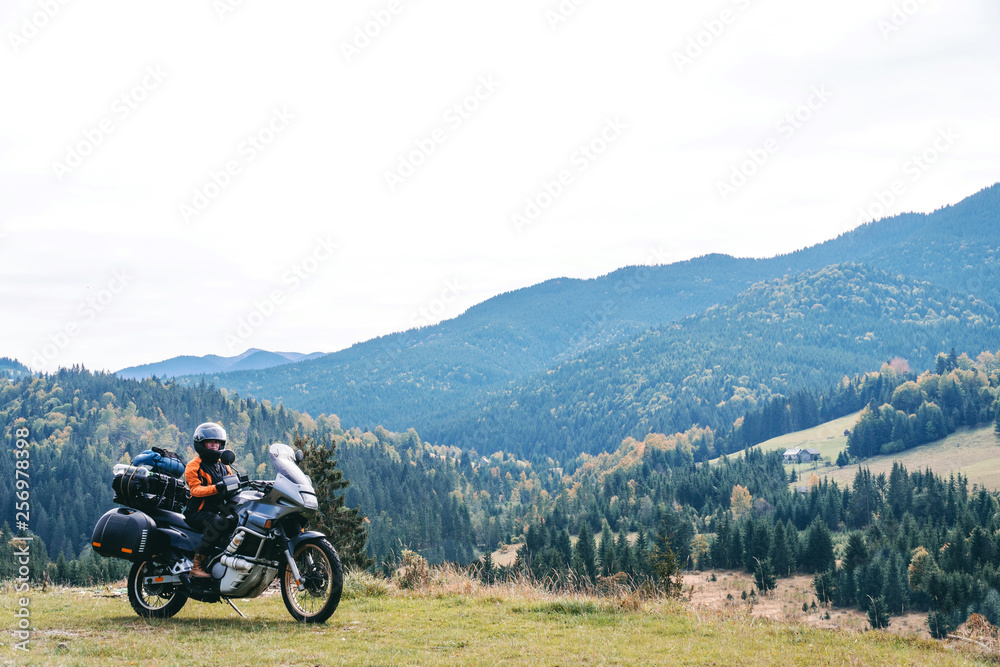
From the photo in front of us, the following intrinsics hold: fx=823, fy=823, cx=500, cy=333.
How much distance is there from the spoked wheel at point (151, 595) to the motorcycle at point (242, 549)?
0.02 metres

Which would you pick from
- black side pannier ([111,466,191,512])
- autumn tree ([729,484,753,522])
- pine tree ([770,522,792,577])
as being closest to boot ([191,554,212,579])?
black side pannier ([111,466,191,512])

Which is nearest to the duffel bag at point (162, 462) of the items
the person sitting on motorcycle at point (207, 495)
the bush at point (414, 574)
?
the person sitting on motorcycle at point (207, 495)

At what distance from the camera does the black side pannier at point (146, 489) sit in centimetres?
Result: 1323

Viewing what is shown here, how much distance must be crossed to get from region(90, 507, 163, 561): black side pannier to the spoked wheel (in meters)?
0.35

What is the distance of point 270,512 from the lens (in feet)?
40.7

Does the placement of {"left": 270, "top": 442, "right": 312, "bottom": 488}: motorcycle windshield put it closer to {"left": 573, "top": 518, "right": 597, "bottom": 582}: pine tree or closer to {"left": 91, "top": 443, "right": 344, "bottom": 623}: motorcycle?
{"left": 91, "top": 443, "right": 344, "bottom": 623}: motorcycle

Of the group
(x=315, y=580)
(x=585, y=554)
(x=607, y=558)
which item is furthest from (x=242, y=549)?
(x=585, y=554)

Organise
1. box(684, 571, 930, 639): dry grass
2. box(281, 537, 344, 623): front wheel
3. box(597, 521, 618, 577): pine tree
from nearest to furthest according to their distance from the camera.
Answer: box(281, 537, 344, 623): front wheel, box(597, 521, 618, 577): pine tree, box(684, 571, 930, 639): dry grass

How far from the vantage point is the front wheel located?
12.4 m

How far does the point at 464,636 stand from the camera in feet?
38.9

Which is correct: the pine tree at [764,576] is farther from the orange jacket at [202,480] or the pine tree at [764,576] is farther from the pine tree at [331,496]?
the orange jacket at [202,480]

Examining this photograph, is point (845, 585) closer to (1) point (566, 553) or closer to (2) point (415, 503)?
(1) point (566, 553)

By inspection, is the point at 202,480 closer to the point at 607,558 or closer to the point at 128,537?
the point at 128,537

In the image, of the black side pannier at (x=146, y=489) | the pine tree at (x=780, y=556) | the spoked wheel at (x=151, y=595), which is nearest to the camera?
the spoked wheel at (x=151, y=595)
